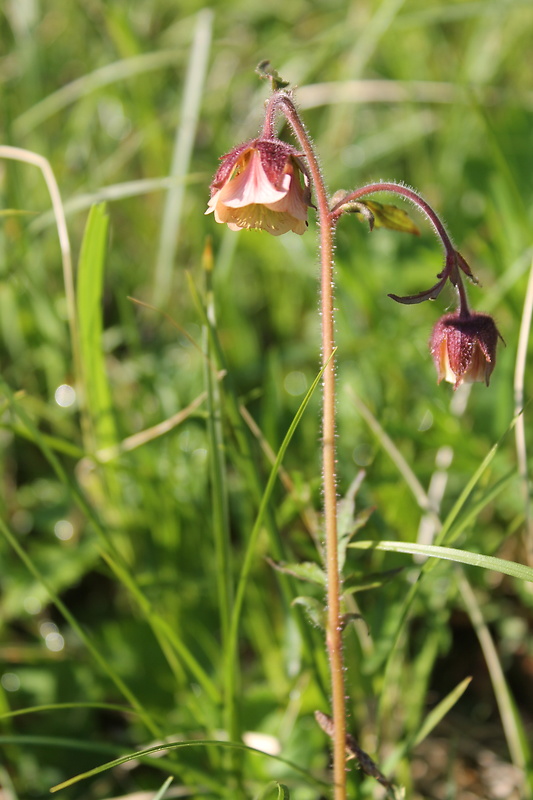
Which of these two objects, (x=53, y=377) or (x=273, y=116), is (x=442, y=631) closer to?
(x=273, y=116)

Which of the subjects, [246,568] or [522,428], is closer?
[246,568]

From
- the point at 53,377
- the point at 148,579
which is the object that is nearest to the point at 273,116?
the point at 148,579

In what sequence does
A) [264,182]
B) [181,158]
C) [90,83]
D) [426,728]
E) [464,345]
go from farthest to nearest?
[90,83]
[181,158]
[426,728]
[464,345]
[264,182]

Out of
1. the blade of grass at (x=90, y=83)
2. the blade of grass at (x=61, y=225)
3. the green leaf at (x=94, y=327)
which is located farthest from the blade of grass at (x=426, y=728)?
the blade of grass at (x=90, y=83)

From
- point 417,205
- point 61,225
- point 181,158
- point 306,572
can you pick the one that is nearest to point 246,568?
point 306,572

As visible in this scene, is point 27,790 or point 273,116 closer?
point 273,116

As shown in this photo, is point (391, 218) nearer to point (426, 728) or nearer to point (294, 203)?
point (294, 203)

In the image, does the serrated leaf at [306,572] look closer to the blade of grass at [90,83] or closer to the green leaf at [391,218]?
the green leaf at [391,218]

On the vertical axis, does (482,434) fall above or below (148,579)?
above
